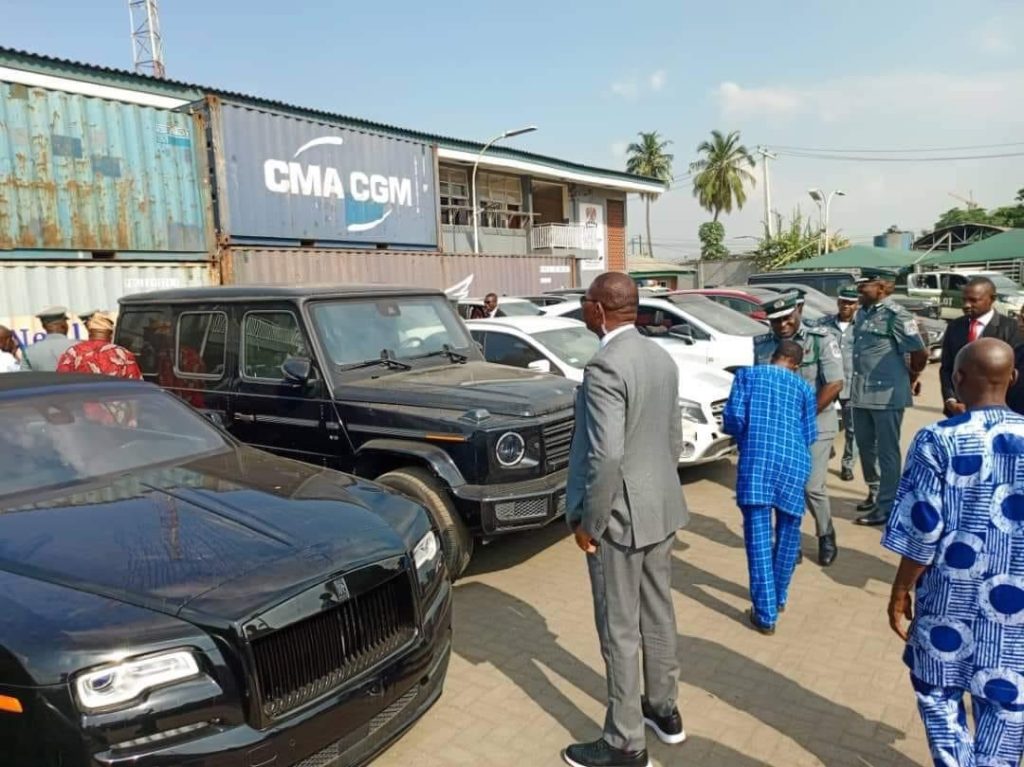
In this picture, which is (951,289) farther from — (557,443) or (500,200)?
(557,443)

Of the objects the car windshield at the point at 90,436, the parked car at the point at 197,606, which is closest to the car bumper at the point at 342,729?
the parked car at the point at 197,606

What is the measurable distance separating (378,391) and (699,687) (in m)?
2.61

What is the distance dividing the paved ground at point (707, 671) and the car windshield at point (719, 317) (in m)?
4.59

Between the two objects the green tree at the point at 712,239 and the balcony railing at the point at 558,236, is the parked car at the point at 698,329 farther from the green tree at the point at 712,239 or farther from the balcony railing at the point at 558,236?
the green tree at the point at 712,239

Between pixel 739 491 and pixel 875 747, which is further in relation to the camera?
pixel 739 491

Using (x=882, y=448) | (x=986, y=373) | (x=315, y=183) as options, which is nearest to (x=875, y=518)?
(x=882, y=448)

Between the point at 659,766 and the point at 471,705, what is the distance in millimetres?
921

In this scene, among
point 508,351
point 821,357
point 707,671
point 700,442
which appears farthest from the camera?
point 508,351

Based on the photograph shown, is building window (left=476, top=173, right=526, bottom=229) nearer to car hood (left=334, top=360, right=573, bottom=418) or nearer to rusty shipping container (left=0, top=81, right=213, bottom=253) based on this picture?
rusty shipping container (left=0, top=81, right=213, bottom=253)

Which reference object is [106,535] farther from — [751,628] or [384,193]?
[384,193]

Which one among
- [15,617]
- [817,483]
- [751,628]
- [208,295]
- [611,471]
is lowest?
[751,628]

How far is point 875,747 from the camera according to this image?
287 cm

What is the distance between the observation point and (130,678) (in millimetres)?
2012

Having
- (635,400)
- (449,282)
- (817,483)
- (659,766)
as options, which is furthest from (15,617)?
(449,282)
